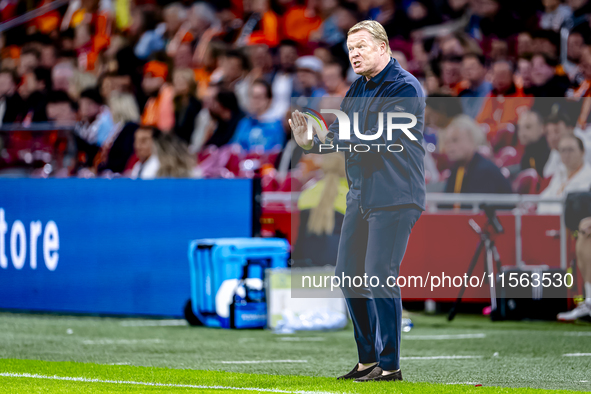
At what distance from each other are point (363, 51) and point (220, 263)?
417 cm

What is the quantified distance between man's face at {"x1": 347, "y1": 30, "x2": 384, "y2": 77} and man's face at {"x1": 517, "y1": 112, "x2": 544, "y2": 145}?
4645mm

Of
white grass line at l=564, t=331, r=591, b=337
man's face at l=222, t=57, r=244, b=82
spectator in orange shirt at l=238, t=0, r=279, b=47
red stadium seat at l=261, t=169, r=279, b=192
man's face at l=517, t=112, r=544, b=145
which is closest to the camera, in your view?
white grass line at l=564, t=331, r=591, b=337

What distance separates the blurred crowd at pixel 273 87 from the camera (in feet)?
32.2

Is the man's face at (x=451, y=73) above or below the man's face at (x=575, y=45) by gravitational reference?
below

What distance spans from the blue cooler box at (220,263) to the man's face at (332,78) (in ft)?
11.6

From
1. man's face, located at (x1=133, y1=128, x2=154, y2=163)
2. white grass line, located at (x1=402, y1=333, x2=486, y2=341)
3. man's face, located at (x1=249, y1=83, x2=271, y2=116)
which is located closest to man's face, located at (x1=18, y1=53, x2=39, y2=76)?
man's face, located at (x1=249, y1=83, x2=271, y2=116)

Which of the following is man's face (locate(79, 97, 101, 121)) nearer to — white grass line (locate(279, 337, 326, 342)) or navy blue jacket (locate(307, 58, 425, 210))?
white grass line (locate(279, 337, 326, 342))

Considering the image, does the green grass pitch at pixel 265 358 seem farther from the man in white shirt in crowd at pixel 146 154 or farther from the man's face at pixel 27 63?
the man's face at pixel 27 63

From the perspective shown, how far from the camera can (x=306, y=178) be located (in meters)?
9.80

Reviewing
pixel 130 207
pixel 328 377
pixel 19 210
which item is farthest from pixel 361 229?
pixel 19 210

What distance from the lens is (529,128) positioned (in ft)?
31.9

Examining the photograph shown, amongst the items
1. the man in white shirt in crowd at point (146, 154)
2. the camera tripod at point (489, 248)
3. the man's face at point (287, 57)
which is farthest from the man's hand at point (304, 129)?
the man's face at point (287, 57)

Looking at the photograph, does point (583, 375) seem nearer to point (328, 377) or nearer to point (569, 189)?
point (328, 377)

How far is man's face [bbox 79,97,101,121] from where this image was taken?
595 inches
